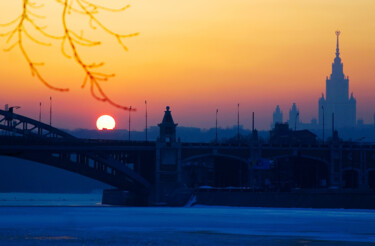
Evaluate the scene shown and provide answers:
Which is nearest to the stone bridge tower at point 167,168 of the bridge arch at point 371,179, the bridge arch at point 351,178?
the bridge arch at point 351,178

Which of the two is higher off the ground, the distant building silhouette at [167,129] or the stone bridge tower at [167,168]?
the distant building silhouette at [167,129]

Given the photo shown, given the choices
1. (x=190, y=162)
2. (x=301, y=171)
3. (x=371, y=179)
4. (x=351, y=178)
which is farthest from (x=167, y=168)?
(x=371, y=179)

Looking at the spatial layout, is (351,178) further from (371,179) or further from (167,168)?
(167,168)

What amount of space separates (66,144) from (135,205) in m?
24.9

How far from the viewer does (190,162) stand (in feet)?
530

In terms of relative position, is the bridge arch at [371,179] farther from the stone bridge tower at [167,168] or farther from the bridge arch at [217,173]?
the stone bridge tower at [167,168]

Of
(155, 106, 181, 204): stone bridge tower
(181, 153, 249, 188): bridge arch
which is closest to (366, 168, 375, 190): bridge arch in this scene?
(181, 153, 249, 188): bridge arch

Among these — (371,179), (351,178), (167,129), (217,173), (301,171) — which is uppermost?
(167,129)

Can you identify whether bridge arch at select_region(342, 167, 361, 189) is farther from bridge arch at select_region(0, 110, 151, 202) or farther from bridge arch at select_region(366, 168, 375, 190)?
bridge arch at select_region(0, 110, 151, 202)

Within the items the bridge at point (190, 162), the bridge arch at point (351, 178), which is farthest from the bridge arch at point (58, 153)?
the bridge arch at point (351, 178)

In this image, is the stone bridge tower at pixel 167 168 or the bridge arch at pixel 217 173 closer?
the stone bridge tower at pixel 167 168

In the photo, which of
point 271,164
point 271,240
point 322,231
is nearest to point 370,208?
point 271,164

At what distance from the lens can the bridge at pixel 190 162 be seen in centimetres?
14662

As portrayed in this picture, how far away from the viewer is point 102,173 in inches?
5773
